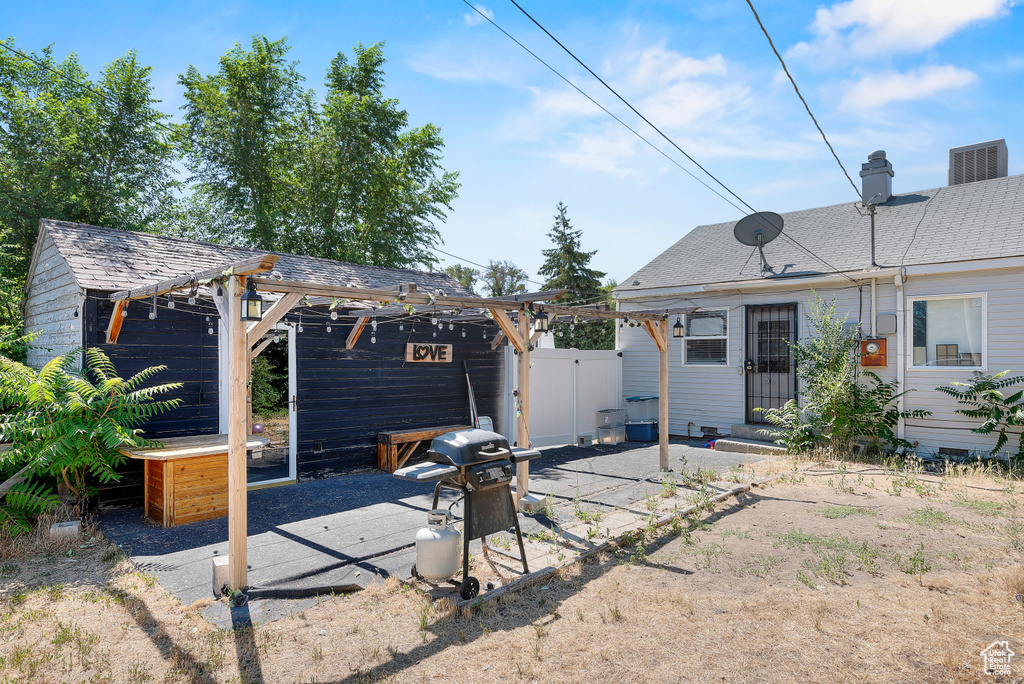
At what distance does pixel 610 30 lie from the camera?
217 inches

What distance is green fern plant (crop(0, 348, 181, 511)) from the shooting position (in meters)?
4.82

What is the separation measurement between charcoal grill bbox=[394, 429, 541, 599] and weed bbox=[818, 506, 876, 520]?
11.6 ft

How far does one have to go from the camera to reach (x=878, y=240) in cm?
997

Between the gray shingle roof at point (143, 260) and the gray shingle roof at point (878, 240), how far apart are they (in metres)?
5.59

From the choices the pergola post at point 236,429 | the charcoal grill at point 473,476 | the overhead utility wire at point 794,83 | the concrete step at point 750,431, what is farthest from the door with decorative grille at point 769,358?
the pergola post at point 236,429

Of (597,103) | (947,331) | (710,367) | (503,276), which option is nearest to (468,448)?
(597,103)

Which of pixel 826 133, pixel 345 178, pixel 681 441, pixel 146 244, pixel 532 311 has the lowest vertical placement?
pixel 681 441

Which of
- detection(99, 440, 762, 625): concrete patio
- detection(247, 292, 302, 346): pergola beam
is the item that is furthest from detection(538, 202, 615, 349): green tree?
detection(247, 292, 302, 346): pergola beam

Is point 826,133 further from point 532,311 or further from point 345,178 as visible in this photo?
point 345,178

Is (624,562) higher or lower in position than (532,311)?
lower

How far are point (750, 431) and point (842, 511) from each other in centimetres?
436

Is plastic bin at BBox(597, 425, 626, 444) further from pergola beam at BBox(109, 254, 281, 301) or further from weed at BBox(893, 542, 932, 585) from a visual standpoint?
pergola beam at BBox(109, 254, 281, 301)

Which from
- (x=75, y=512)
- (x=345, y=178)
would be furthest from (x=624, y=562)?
(x=345, y=178)

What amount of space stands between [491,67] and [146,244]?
5.34m
